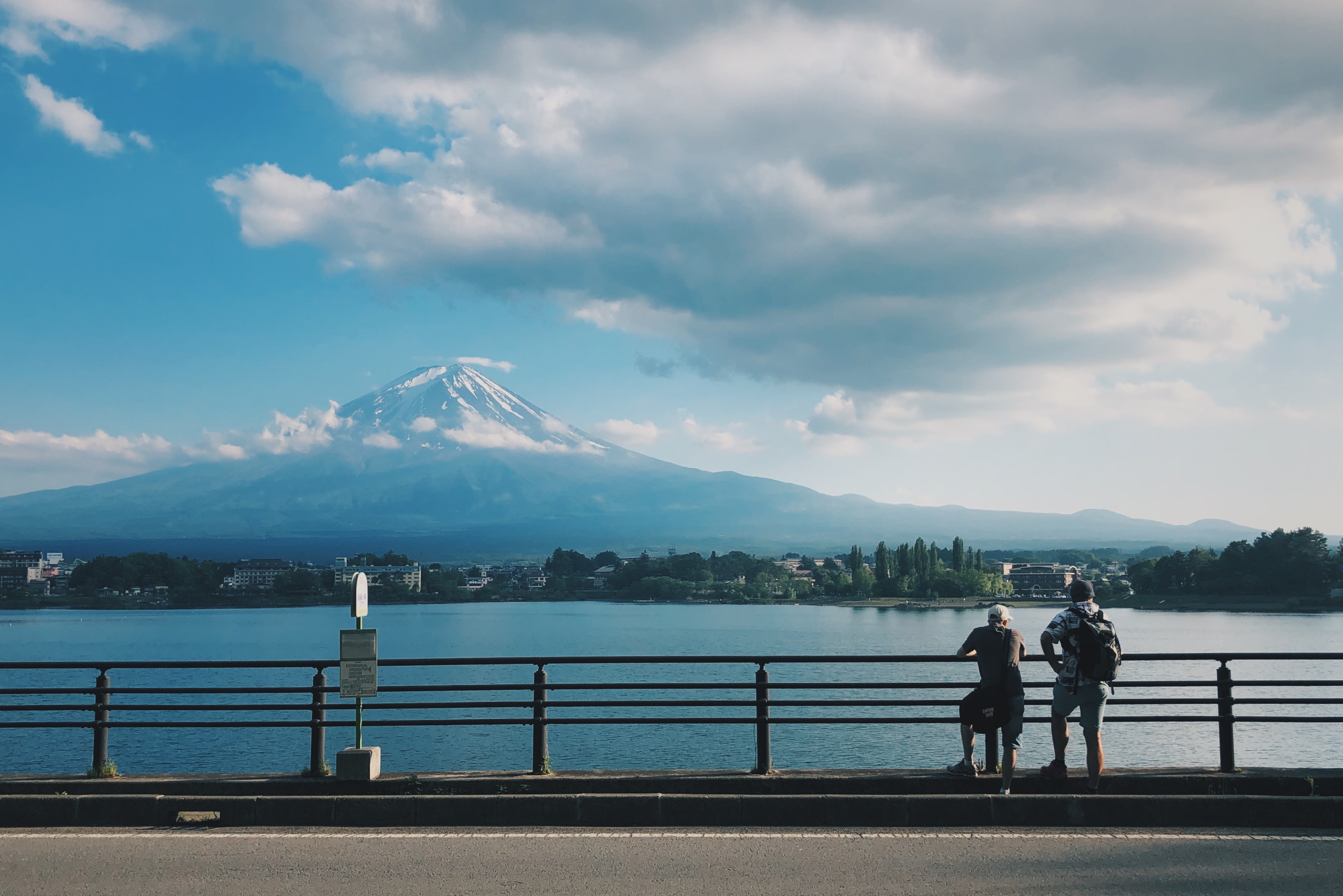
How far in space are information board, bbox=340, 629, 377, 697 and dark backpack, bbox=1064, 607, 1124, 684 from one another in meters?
6.15

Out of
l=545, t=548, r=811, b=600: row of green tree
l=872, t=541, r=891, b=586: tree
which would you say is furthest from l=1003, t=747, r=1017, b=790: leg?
l=545, t=548, r=811, b=600: row of green tree

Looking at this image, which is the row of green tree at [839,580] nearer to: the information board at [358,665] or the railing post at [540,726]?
the railing post at [540,726]

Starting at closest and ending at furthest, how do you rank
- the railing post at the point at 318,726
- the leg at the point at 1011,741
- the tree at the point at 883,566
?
the leg at the point at 1011,741
the railing post at the point at 318,726
the tree at the point at 883,566

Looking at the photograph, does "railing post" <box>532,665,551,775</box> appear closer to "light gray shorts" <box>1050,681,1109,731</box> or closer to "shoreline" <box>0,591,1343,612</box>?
"light gray shorts" <box>1050,681,1109,731</box>

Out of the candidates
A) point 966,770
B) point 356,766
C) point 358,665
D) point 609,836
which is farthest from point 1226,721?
point 358,665

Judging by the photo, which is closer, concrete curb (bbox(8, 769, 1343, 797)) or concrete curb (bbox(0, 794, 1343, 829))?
concrete curb (bbox(0, 794, 1343, 829))

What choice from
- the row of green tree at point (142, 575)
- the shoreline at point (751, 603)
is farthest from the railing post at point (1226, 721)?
the row of green tree at point (142, 575)

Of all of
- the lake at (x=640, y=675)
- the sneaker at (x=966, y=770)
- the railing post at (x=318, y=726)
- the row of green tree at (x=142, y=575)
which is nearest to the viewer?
the sneaker at (x=966, y=770)

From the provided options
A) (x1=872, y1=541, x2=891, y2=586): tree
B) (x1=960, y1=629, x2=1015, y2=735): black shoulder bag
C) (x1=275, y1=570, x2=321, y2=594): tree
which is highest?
(x1=960, y1=629, x2=1015, y2=735): black shoulder bag

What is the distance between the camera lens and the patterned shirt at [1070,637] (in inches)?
324

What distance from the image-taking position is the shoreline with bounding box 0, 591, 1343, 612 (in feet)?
409

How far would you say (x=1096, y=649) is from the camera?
8180 millimetres

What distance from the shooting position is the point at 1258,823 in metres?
7.89

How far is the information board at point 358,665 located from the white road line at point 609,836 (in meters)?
1.41
